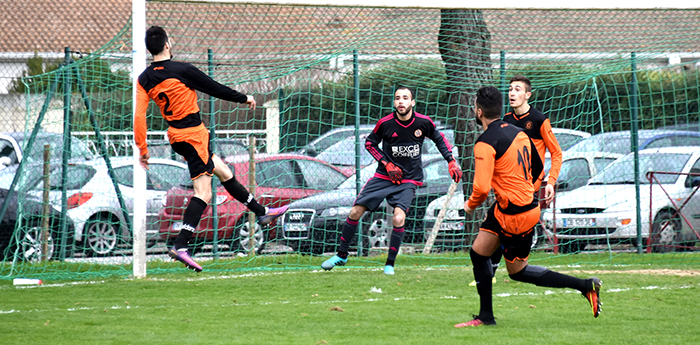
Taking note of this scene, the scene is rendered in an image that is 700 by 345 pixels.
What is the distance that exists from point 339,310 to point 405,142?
9.18 ft

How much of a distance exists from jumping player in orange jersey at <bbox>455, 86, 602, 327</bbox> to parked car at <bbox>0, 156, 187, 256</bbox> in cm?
580

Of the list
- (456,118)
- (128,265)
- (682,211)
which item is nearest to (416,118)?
(456,118)

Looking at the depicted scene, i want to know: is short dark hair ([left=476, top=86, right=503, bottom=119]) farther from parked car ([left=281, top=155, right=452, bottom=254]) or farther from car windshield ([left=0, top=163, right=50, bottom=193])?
car windshield ([left=0, top=163, right=50, bottom=193])

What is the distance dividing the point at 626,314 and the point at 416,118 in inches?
131

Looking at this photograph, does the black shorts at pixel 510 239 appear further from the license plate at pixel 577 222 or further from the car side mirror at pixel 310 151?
the license plate at pixel 577 222

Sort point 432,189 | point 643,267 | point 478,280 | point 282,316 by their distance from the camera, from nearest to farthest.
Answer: point 478,280
point 282,316
point 643,267
point 432,189

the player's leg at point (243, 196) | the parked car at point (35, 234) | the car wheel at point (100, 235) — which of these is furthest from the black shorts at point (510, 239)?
the parked car at point (35, 234)

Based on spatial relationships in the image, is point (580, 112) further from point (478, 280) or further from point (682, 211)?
point (478, 280)

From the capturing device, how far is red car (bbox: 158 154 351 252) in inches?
395

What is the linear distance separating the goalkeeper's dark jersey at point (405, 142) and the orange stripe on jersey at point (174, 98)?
2201mm

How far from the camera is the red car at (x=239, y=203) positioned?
32.9 ft

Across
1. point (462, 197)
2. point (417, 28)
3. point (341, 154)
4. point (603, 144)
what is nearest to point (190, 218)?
point (417, 28)

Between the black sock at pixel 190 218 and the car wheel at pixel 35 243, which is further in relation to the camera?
the car wheel at pixel 35 243

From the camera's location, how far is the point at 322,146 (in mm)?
11156
